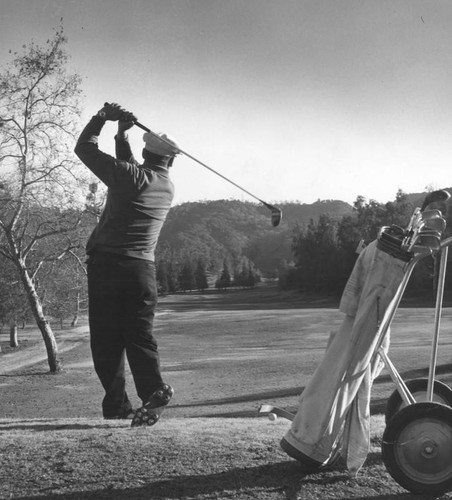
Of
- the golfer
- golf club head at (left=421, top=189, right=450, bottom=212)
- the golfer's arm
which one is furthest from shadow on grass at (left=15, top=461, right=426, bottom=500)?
the golfer's arm

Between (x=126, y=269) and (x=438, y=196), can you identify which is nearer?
(x=438, y=196)

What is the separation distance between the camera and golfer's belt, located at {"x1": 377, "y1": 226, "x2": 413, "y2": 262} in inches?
144

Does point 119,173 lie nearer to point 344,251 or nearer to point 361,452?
point 361,452

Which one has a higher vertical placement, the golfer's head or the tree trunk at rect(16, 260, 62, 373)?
the golfer's head

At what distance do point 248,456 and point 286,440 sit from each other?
1.53ft

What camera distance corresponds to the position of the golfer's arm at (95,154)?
15.7ft

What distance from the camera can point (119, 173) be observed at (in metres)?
4.84

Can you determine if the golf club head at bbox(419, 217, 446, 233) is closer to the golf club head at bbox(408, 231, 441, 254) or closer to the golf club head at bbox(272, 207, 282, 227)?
the golf club head at bbox(408, 231, 441, 254)

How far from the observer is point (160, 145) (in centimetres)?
521

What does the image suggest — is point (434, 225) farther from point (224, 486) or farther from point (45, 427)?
point (45, 427)

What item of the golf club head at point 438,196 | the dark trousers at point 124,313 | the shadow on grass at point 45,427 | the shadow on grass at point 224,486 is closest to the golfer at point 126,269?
the dark trousers at point 124,313

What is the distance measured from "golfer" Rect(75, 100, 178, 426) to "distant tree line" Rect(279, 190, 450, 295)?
245 feet

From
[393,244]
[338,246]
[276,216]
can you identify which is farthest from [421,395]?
[338,246]

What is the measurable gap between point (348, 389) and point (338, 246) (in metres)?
100
